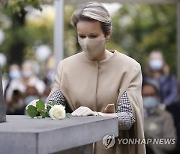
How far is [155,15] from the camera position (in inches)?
1193

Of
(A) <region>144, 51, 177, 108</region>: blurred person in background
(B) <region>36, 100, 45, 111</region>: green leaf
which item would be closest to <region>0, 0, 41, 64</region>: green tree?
(A) <region>144, 51, 177, 108</region>: blurred person in background

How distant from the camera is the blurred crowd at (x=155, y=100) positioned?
35.9ft

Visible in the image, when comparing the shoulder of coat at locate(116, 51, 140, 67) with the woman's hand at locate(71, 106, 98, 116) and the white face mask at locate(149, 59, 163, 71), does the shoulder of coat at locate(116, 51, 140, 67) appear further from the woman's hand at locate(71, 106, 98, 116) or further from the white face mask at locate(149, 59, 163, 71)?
the white face mask at locate(149, 59, 163, 71)

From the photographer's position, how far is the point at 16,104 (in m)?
13.3

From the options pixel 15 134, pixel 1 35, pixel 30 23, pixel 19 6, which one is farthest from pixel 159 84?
pixel 30 23

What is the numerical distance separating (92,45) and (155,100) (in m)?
6.73

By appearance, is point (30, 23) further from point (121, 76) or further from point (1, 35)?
point (121, 76)

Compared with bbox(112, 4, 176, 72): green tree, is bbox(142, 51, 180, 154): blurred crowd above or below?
below

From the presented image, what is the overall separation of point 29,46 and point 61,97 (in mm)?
25554

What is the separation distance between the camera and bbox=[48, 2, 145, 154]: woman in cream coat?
5.18m

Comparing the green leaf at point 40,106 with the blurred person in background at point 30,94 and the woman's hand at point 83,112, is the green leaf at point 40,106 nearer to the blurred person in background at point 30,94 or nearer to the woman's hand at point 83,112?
the woman's hand at point 83,112

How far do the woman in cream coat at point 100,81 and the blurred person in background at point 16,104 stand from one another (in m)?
7.47

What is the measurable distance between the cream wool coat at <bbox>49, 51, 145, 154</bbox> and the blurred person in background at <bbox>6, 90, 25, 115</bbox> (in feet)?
24.5

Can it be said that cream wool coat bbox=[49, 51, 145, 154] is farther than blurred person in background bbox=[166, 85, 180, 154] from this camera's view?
No
